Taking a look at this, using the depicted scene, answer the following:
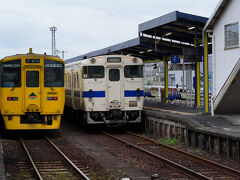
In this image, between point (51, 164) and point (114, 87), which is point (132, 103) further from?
point (51, 164)

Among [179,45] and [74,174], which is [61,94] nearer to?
[74,174]

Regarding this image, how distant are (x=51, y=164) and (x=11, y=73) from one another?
18.4 ft

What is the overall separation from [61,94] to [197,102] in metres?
8.05

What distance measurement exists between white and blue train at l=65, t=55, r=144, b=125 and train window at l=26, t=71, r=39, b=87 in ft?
7.44

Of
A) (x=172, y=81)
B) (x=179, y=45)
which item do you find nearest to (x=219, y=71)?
(x=179, y=45)

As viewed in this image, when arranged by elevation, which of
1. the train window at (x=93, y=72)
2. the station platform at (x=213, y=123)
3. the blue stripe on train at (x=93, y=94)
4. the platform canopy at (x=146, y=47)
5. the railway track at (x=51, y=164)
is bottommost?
the railway track at (x=51, y=164)

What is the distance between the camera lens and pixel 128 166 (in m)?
10.6

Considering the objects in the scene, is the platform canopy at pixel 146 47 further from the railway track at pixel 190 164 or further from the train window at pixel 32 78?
the railway track at pixel 190 164

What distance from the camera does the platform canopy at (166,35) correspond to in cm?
1736

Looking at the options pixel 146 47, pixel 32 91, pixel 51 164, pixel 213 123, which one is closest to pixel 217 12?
pixel 213 123

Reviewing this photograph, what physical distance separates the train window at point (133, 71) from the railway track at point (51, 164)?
15.3 feet

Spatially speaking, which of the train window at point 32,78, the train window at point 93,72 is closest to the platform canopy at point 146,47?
the train window at point 93,72

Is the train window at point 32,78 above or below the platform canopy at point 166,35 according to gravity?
below

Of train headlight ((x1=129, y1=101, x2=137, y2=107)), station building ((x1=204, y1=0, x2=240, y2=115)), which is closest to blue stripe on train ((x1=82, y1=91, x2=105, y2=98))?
train headlight ((x1=129, y1=101, x2=137, y2=107))
